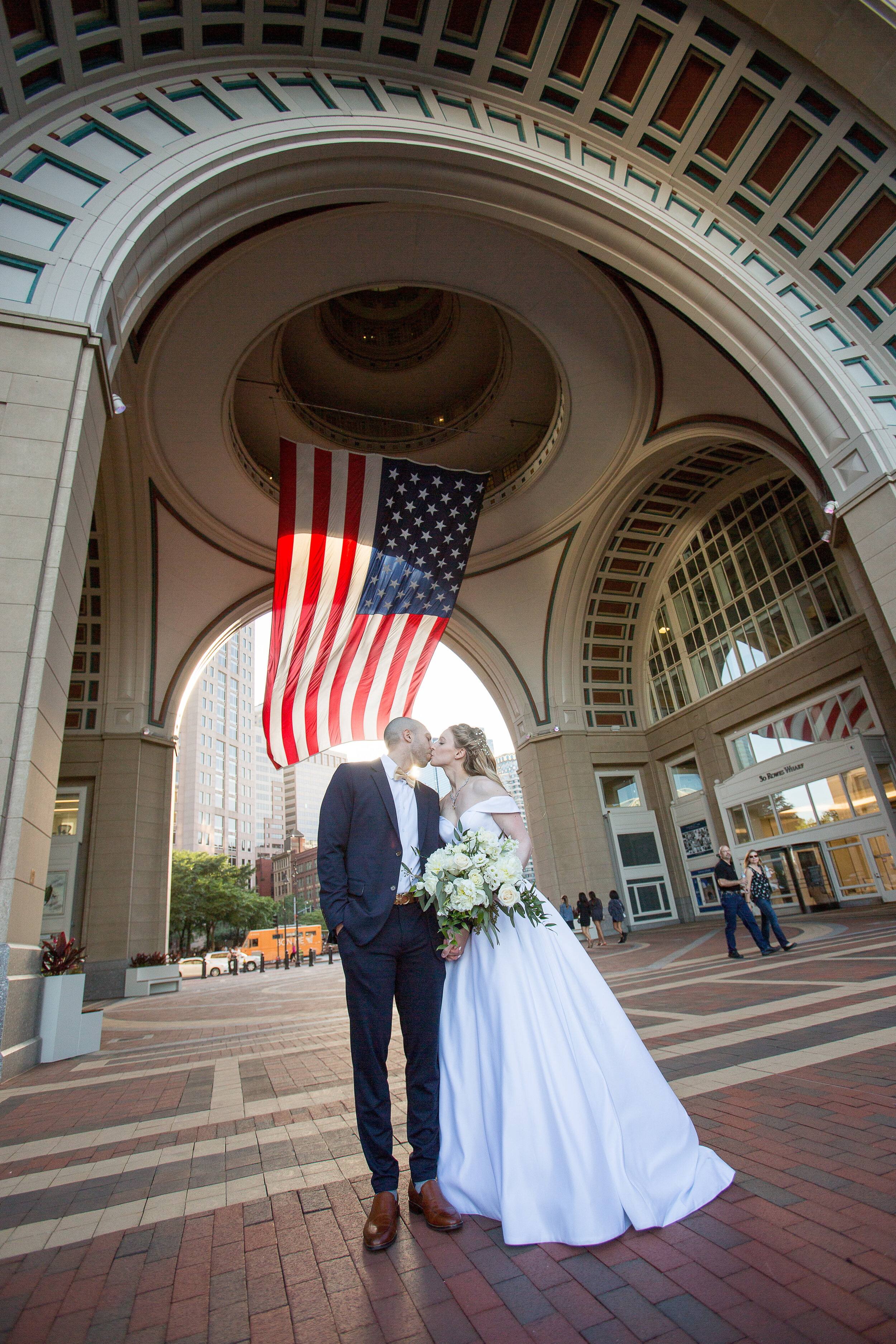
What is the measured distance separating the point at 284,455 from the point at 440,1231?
13.7m

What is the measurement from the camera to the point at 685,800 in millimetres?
22984

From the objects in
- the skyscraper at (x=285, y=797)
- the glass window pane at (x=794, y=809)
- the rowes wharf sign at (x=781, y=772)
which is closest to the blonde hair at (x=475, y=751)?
the rowes wharf sign at (x=781, y=772)

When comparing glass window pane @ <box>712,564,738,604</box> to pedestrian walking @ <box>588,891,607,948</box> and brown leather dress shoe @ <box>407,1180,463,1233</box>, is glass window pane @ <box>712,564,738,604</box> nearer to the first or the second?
pedestrian walking @ <box>588,891,607,948</box>

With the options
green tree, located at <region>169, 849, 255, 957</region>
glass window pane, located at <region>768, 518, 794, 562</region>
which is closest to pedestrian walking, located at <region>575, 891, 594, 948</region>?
glass window pane, located at <region>768, 518, 794, 562</region>

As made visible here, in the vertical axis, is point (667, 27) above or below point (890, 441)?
above

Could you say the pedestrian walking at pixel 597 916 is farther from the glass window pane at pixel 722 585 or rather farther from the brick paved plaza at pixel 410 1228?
the brick paved plaza at pixel 410 1228

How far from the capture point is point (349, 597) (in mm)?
13992

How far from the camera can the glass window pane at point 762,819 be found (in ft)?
63.7

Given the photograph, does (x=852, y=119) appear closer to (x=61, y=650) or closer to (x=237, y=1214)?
(x=61, y=650)

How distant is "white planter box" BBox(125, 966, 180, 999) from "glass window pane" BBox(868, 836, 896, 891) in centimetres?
1810

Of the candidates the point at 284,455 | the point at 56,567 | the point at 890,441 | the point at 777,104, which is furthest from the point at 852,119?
the point at 56,567

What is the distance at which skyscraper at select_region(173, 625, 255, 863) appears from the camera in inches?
3290

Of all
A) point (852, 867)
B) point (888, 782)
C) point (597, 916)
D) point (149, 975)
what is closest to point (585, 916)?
point (597, 916)

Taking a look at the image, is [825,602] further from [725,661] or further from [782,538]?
[725,661]
